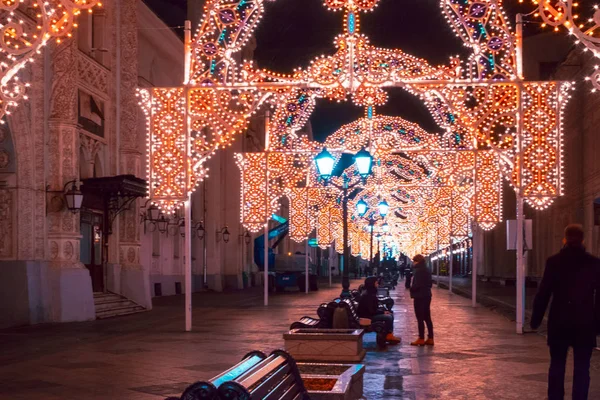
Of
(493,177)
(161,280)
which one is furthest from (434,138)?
(161,280)

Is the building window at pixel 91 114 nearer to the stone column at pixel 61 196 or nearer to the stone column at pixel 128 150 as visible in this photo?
the stone column at pixel 128 150

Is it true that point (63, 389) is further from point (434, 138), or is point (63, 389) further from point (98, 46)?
point (434, 138)

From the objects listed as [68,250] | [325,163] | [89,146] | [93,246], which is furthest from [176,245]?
[325,163]

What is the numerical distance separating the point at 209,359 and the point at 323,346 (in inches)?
103

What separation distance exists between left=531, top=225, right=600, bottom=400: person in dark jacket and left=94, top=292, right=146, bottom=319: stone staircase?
693 inches

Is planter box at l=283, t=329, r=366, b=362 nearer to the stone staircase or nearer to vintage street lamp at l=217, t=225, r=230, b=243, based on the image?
the stone staircase

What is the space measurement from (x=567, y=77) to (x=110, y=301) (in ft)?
79.9

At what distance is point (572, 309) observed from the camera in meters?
8.84

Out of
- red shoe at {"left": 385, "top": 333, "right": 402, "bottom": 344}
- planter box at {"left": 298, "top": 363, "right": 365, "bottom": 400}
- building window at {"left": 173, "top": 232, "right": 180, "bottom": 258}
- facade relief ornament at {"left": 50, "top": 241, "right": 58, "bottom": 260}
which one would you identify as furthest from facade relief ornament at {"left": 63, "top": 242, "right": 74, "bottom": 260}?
building window at {"left": 173, "top": 232, "right": 180, "bottom": 258}

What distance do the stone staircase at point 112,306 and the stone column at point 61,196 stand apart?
1877 mm

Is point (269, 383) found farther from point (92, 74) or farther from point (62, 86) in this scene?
point (92, 74)

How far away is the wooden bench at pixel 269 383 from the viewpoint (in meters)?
5.21

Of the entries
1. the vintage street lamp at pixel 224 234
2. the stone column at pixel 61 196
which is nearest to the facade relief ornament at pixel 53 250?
the stone column at pixel 61 196

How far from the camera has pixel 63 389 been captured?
1167cm
